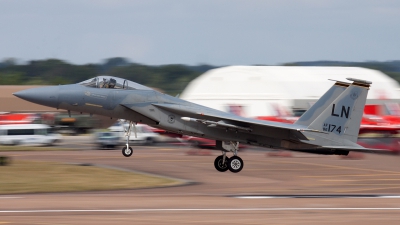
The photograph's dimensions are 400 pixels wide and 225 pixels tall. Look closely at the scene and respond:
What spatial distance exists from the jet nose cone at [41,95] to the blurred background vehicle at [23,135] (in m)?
24.1

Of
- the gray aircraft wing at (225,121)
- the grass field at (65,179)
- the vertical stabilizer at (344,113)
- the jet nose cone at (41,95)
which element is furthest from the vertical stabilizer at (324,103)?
the jet nose cone at (41,95)

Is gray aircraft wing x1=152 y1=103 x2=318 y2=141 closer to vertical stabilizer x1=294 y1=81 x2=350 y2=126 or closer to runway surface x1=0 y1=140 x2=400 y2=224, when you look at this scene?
vertical stabilizer x1=294 y1=81 x2=350 y2=126

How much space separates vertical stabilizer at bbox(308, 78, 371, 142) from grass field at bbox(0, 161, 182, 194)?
554 centimetres

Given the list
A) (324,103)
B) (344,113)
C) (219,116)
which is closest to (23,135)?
(219,116)

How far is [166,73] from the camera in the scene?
461 feet

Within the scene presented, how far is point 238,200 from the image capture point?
16.4 m

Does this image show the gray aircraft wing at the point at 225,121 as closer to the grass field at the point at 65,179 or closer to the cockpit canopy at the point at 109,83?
the cockpit canopy at the point at 109,83

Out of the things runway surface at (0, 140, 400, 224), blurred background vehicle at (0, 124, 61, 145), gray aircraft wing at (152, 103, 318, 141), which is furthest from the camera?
blurred background vehicle at (0, 124, 61, 145)

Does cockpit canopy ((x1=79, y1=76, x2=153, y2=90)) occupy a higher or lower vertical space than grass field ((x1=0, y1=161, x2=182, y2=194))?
higher

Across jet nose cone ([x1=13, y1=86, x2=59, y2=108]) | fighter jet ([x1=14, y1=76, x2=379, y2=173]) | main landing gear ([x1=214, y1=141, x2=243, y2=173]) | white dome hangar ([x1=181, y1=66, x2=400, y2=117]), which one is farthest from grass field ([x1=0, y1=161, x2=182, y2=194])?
white dome hangar ([x1=181, y1=66, x2=400, y2=117])

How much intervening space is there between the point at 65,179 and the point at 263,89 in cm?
3120

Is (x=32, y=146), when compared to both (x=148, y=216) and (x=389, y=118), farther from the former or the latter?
(x=148, y=216)

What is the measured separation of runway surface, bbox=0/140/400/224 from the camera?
1331 centimetres

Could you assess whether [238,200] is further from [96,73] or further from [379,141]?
[96,73]
